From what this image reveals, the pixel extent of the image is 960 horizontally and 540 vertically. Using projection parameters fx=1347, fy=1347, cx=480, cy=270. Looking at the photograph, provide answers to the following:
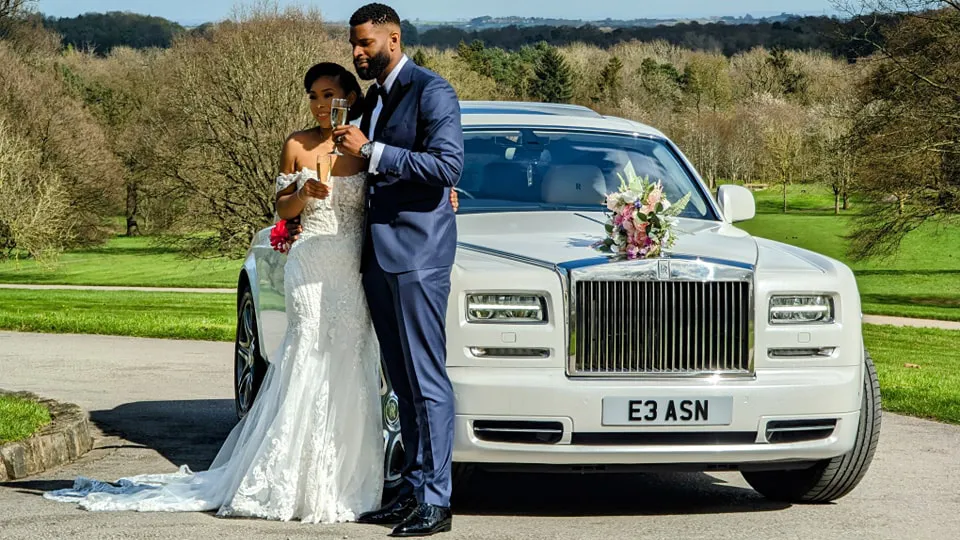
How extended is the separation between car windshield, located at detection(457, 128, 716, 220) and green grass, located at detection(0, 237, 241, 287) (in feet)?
135

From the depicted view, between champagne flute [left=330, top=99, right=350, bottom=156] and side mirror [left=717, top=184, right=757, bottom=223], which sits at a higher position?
champagne flute [left=330, top=99, right=350, bottom=156]

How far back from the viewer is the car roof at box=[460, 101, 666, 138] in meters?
7.63

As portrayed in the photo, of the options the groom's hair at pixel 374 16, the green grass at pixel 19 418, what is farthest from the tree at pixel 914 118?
the groom's hair at pixel 374 16

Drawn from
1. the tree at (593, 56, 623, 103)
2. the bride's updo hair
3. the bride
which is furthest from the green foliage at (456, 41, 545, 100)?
the bride

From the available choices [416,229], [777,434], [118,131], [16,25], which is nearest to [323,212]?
[416,229]

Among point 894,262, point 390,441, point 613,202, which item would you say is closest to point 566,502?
point 390,441

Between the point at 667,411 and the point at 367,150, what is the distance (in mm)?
1685

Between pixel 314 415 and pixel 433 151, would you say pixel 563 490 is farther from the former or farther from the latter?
pixel 433 151

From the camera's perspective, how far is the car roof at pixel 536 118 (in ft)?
25.0

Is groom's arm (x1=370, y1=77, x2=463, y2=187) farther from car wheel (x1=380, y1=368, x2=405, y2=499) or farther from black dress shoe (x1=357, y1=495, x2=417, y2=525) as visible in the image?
black dress shoe (x1=357, y1=495, x2=417, y2=525)

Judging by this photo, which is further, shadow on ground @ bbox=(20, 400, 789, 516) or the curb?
the curb

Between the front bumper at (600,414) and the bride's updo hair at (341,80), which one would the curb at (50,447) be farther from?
the front bumper at (600,414)

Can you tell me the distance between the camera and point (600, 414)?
5.70 m

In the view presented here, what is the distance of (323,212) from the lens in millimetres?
6309
